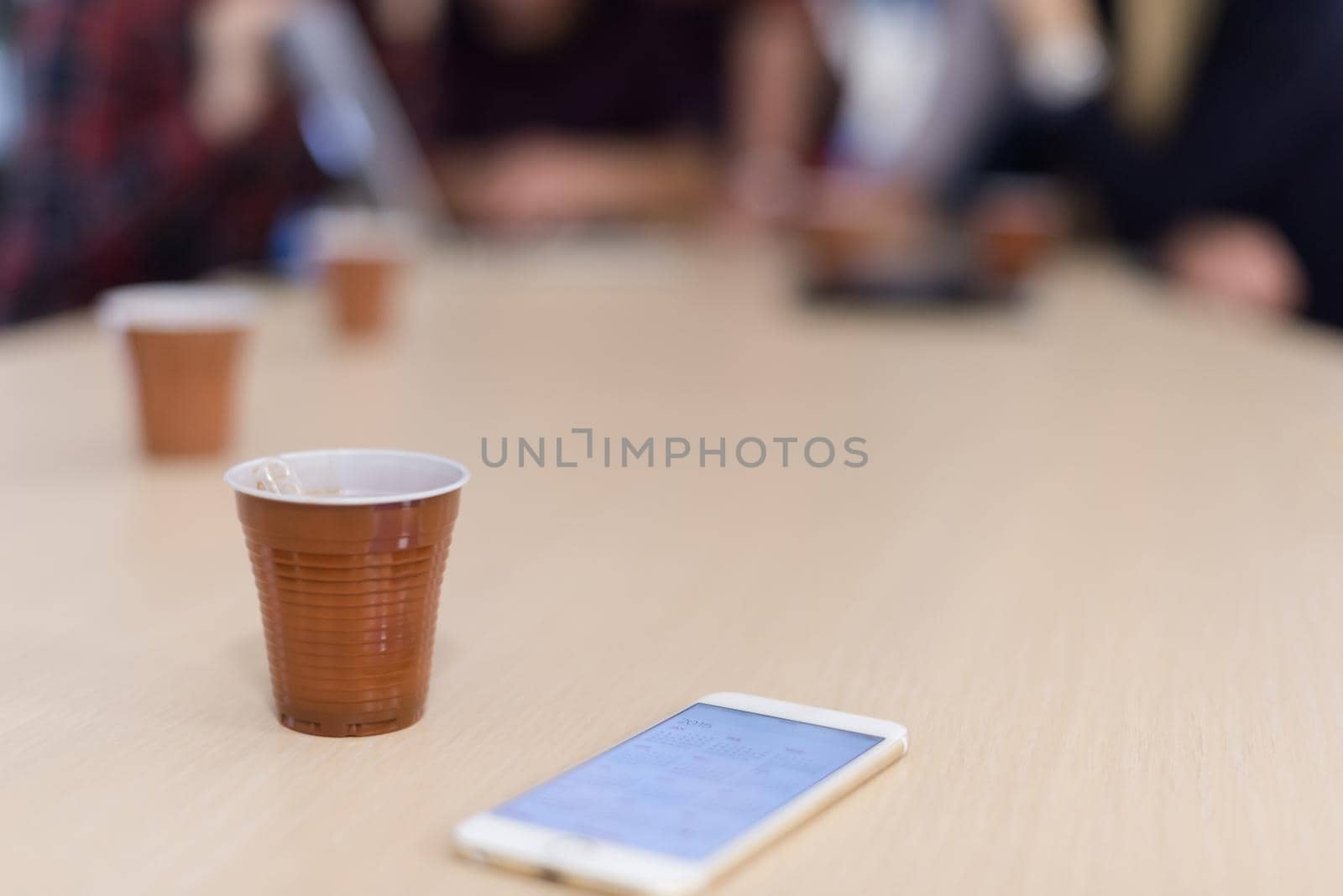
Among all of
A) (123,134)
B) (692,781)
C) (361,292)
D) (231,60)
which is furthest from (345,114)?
(692,781)

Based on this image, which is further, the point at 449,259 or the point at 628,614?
the point at 449,259

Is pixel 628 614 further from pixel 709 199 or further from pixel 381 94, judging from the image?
pixel 709 199

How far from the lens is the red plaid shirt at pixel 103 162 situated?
196cm

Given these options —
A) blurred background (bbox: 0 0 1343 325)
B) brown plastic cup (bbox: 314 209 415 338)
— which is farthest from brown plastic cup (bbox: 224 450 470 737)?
blurred background (bbox: 0 0 1343 325)

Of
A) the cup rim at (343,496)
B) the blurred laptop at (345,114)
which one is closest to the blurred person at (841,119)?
the blurred laptop at (345,114)

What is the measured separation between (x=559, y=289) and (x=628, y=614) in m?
1.31

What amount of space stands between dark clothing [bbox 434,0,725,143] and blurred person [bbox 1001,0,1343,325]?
2.43 feet

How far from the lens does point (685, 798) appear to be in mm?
435

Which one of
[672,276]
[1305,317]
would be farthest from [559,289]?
[1305,317]

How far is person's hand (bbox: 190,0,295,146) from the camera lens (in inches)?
81.0

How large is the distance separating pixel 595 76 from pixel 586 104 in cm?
7

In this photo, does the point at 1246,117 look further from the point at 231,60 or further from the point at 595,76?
the point at 231,60

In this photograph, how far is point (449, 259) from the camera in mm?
2211

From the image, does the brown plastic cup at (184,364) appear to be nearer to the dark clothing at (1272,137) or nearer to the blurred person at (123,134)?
the blurred person at (123,134)
